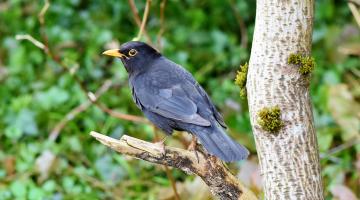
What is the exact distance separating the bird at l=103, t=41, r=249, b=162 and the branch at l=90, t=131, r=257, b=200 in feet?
0.40

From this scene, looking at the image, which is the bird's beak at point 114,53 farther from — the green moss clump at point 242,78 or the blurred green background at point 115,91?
the green moss clump at point 242,78

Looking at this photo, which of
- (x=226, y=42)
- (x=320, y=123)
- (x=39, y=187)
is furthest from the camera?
(x=226, y=42)

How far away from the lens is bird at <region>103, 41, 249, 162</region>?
4.06m

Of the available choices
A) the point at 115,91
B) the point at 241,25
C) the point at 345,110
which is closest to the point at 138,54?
the point at 345,110

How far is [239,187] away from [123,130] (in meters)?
2.93

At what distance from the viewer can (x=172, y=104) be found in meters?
4.48

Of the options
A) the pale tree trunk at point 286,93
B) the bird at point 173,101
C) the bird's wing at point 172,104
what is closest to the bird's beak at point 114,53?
the bird at point 173,101

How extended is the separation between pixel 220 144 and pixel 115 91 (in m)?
3.81

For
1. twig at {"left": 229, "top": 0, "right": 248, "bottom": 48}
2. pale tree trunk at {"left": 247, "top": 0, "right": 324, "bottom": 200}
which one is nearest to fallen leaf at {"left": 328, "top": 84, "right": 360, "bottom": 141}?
twig at {"left": 229, "top": 0, "right": 248, "bottom": 48}

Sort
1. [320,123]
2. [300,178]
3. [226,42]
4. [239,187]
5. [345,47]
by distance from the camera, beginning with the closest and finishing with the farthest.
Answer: [300,178] < [239,187] < [320,123] < [345,47] < [226,42]

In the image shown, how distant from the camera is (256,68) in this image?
3.94 meters

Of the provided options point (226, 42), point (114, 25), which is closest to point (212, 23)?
point (226, 42)

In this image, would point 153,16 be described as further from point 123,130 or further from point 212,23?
point 123,130

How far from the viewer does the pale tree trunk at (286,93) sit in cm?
388
